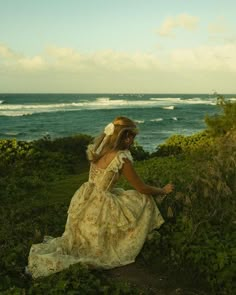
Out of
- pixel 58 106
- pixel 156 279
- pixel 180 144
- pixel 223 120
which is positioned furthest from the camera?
pixel 58 106

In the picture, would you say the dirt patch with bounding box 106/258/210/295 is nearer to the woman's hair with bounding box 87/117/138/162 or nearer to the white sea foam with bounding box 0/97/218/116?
the woman's hair with bounding box 87/117/138/162

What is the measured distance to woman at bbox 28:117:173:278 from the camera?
17.7ft

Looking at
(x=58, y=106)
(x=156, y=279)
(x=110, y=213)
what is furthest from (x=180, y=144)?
(x=58, y=106)

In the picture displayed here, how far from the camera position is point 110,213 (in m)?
5.48

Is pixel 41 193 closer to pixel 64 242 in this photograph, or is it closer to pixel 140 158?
pixel 64 242

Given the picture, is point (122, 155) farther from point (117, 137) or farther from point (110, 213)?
point (110, 213)

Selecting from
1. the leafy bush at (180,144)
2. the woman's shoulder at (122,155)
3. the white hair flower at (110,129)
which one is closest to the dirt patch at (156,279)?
the woman's shoulder at (122,155)

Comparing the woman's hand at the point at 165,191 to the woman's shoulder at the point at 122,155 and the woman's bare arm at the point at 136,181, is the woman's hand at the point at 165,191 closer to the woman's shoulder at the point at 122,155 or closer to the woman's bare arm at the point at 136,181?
the woman's bare arm at the point at 136,181

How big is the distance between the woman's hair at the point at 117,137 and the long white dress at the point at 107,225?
12 centimetres

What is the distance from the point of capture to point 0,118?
53438 mm

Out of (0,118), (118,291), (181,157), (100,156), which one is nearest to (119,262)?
(118,291)

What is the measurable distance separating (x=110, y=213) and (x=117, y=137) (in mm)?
903

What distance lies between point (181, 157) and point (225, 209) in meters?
6.82

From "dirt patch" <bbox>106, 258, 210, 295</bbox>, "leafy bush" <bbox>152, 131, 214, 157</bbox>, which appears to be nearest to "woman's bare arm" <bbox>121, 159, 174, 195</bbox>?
"dirt patch" <bbox>106, 258, 210, 295</bbox>
